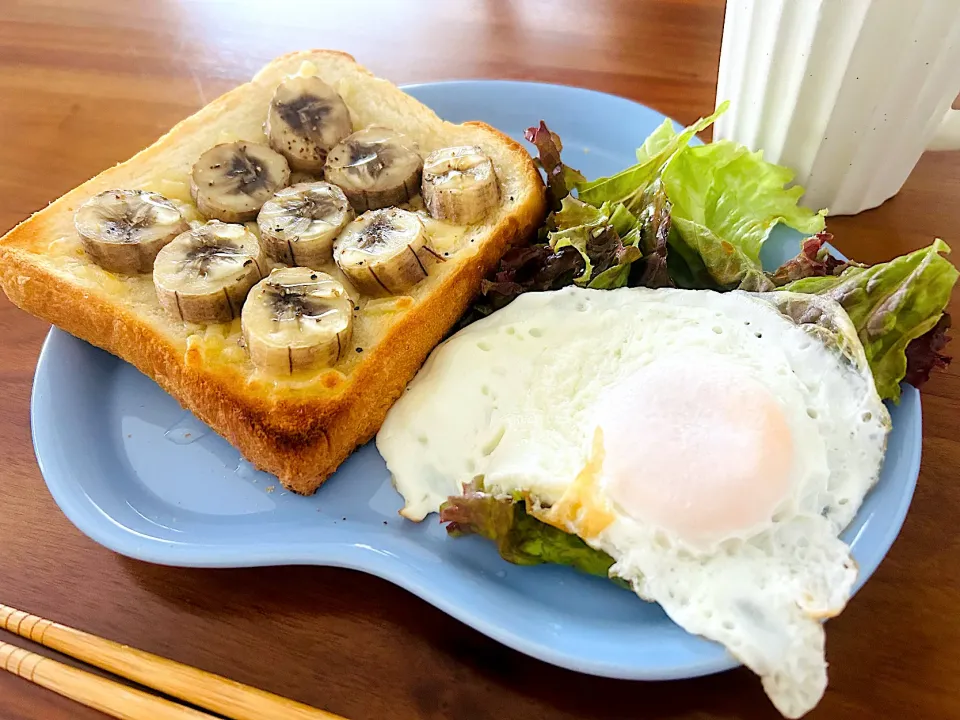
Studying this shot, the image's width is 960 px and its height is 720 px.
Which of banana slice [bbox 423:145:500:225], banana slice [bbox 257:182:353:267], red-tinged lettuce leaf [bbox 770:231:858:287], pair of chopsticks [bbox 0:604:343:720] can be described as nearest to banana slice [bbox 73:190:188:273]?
banana slice [bbox 257:182:353:267]

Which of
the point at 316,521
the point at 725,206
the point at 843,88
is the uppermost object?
the point at 843,88

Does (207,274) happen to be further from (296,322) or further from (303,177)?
(303,177)

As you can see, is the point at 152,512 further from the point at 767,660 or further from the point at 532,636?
the point at 767,660

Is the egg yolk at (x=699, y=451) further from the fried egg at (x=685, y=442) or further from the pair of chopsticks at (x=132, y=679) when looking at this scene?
the pair of chopsticks at (x=132, y=679)

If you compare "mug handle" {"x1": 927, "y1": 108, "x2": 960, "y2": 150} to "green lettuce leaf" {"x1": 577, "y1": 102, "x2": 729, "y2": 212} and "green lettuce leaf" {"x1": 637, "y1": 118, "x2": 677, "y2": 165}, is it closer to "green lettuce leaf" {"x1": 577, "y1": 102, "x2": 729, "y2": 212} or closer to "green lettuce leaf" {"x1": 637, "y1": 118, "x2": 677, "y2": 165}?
"green lettuce leaf" {"x1": 577, "y1": 102, "x2": 729, "y2": 212}

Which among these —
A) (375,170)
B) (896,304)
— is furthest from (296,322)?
(896,304)
